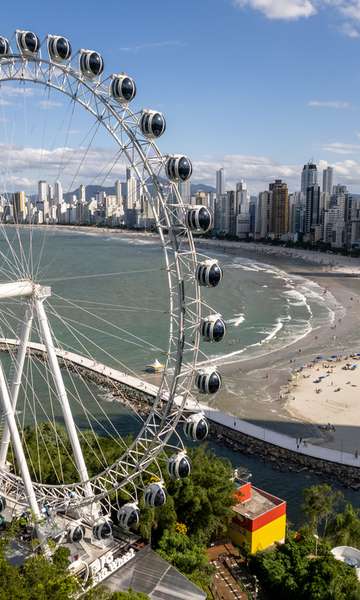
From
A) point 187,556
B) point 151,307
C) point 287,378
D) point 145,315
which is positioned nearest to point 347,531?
point 187,556

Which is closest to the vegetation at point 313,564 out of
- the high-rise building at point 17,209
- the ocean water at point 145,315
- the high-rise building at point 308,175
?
the ocean water at point 145,315

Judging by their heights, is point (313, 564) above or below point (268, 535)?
above

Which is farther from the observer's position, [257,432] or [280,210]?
[280,210]

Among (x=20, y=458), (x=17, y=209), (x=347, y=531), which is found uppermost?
(x=17, y=209)

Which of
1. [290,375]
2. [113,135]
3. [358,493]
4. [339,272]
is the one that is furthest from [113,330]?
[339,272]

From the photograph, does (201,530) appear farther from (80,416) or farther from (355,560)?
(80,416)

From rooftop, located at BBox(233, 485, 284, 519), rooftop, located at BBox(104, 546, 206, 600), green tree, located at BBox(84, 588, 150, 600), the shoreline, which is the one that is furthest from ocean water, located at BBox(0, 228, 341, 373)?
green tree, located at BBox(84, 588, 150, 600)

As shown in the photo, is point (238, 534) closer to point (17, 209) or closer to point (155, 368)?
point (17, 209)

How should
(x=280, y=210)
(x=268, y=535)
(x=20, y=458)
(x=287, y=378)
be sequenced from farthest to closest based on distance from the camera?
(x=280, y=210) < (x=287, y=378) < (x=268, y=535) < (x=20, y=458)
